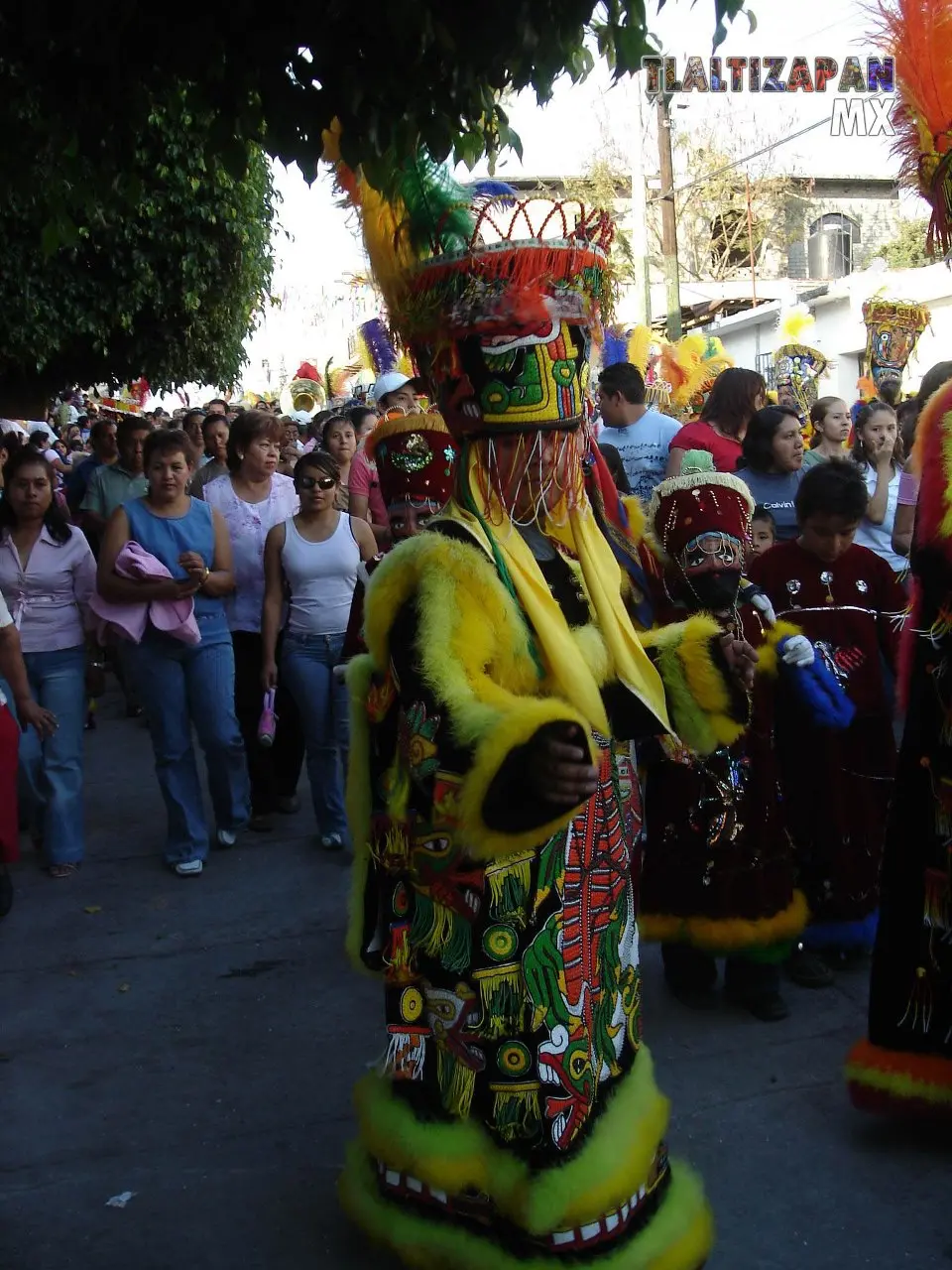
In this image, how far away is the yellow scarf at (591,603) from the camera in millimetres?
2385

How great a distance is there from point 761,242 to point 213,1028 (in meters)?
33.1

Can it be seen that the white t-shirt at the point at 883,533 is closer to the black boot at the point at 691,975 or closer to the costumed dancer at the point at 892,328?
the black boot at the point at 691,975

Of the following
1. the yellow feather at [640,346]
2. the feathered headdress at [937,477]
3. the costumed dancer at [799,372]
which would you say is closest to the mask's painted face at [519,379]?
the feathered headdress at [937,477]

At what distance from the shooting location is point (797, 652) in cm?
377

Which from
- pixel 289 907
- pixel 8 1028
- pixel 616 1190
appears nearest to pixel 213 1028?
pixel 8 1028

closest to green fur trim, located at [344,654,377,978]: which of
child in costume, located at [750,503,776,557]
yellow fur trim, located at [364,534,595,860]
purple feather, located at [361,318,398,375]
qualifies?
yellow fur trim, located at [364,534,595,860]

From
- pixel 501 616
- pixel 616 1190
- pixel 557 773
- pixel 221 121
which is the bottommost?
pixel 616 1190

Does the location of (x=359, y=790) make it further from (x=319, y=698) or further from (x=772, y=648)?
(x=319, y=698)

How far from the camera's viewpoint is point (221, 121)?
8.01 ft

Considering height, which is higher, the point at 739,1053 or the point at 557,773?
the point at 557,773

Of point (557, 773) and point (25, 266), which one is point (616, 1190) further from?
point (25, 266)

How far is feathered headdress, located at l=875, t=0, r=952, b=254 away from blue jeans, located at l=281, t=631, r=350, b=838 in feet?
11.5

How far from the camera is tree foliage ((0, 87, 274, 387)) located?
9469 mm

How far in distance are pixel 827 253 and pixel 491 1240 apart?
34818 mm
